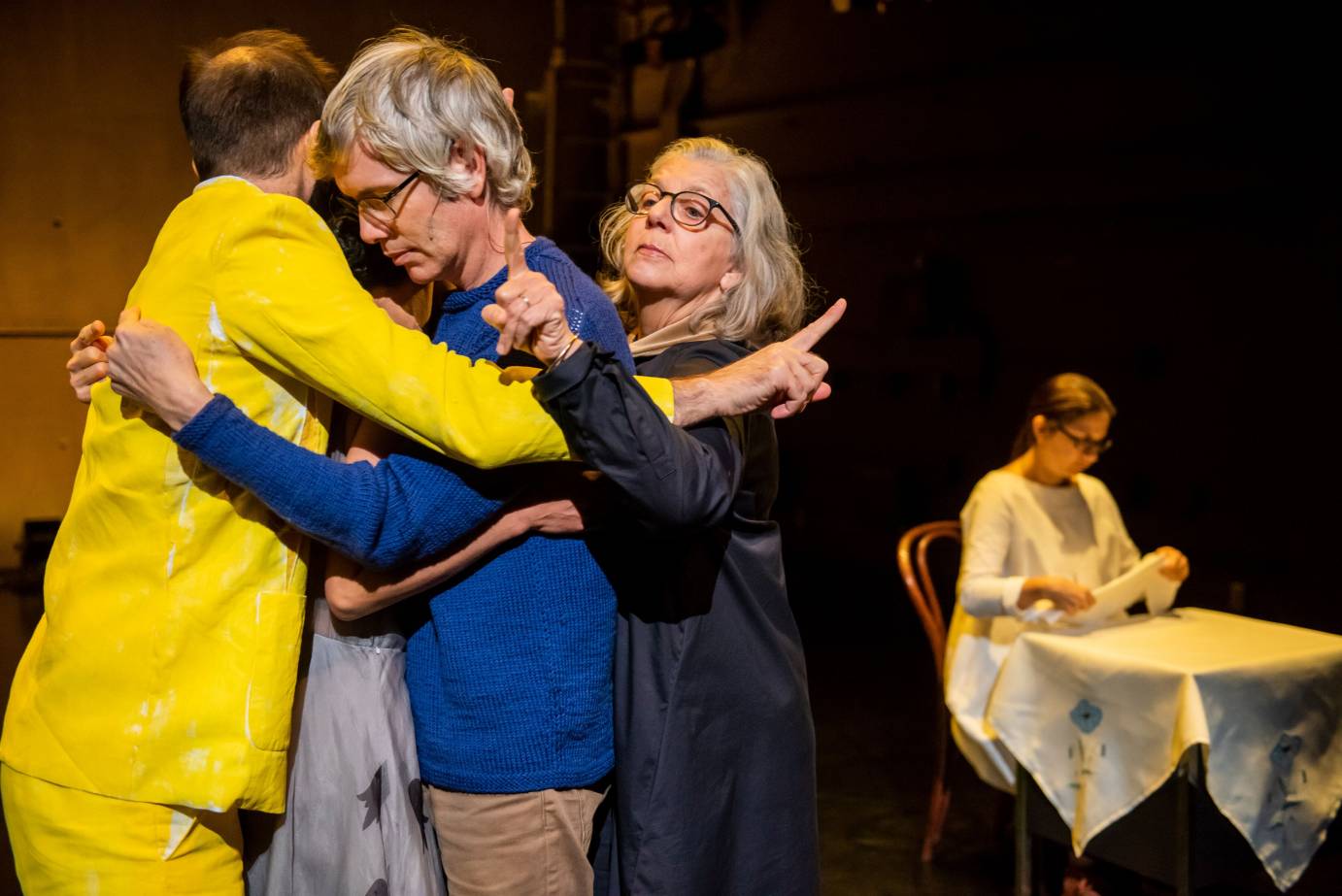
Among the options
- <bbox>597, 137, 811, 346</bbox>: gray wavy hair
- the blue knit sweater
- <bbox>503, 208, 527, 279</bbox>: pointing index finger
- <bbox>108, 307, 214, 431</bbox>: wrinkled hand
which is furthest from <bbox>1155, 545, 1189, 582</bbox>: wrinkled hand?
<bbox>108, 307, 214, 431</bbox>: wrinkled hand

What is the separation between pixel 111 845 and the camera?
1.43 meters

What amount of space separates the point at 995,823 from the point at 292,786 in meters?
2.87

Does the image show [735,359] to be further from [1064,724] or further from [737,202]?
[1064,724]

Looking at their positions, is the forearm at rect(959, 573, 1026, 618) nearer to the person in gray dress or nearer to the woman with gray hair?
the woman with gray hair

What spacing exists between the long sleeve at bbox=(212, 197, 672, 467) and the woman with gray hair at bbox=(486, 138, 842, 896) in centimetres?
8

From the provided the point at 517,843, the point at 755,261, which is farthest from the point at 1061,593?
the point at 517,843

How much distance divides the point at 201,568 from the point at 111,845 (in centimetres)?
31

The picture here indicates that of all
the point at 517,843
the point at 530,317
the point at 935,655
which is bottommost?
the point at 935,655

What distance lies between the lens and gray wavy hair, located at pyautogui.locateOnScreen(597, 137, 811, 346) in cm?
192

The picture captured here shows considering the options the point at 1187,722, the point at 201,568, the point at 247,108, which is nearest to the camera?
the point at 201,568

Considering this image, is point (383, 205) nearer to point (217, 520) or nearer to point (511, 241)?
point (511, 241)

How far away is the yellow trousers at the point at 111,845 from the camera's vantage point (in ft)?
4.71

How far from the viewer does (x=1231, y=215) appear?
632 centimetres

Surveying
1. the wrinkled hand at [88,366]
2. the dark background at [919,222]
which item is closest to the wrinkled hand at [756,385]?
the wrinkled hand at [88,366]
